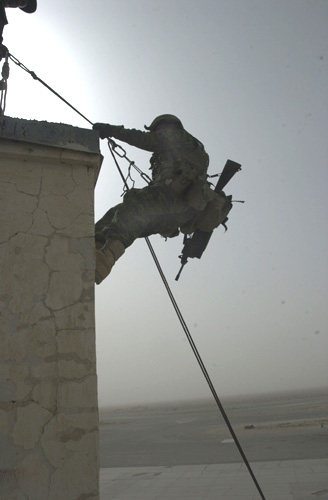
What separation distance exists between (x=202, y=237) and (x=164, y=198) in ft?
3.62

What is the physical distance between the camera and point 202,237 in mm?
5133

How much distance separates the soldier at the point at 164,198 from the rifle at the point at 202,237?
25 centimetres

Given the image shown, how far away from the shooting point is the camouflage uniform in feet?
12.8

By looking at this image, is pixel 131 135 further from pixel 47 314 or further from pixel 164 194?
pixel 47 314

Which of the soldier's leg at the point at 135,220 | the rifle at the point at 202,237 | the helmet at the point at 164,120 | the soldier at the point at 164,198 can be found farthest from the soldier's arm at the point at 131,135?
the rifle at the point at 202,237

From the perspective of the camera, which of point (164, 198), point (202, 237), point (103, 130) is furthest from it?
point (202, 237)

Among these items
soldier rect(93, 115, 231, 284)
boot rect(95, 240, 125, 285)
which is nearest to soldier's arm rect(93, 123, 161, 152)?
soldier rect(93, 115, 231, 284)

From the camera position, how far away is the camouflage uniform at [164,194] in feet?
12.8

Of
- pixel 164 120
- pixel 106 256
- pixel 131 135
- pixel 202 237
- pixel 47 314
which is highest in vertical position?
pixel 164 120

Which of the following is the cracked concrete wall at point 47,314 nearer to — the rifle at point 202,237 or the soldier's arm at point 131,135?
the soldier's arm at point 131,135

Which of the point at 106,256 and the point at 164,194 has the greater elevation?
the point at 164,194

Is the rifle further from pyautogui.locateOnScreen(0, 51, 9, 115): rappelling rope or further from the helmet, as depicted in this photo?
pyautogui.locateOnScreen(0, 51, 9, 115): rappelling rope

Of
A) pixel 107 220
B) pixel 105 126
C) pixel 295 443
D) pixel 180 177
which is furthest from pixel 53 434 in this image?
pixel 295 443

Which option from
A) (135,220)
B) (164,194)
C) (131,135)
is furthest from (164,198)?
(131,135)
